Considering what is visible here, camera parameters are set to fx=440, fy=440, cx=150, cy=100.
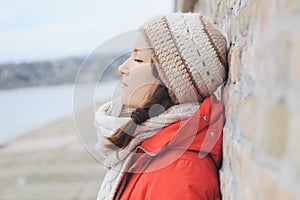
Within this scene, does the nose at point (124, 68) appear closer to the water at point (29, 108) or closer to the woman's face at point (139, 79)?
the woman's face at point (139, 79)

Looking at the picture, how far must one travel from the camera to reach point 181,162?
1.45m

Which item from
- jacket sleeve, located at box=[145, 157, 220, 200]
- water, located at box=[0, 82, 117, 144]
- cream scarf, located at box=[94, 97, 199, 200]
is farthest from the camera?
water, located at box=[0, 82, 117, 144]

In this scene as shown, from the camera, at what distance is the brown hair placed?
1531 millimetres

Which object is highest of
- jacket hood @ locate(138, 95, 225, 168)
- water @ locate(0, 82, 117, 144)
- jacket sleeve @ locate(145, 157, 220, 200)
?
jacket hood @ locate(138, 95, 225, 168)

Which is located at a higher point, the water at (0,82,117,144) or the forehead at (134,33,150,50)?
the forehead at (134,33,150,50)

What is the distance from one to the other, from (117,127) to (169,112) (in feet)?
0.62

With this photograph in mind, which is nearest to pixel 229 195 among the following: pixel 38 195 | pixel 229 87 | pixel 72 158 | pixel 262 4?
pixel 229 87

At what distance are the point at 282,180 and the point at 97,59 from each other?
3.19 ft

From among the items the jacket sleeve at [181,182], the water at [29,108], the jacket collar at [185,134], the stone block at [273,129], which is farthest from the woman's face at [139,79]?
the water at [29,108]

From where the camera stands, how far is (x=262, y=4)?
100 cm

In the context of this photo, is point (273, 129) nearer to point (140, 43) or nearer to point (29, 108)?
point (140, 43)

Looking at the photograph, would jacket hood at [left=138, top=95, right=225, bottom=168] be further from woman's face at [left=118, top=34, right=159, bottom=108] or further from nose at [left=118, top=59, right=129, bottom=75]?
nose at [left=118, top=59, right=129, bottom=75]

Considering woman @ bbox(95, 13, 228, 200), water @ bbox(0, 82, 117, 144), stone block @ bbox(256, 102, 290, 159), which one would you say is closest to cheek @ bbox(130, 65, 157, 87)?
woman @ bbox(95, 13, 228, 200)

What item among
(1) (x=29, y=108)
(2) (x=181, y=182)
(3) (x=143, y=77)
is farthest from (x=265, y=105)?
(1) (x=29, y=108)
